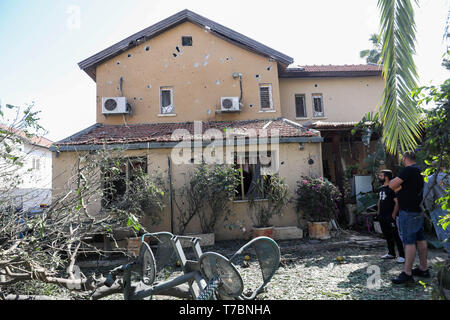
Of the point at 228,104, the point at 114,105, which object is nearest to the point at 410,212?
the point at 228,104

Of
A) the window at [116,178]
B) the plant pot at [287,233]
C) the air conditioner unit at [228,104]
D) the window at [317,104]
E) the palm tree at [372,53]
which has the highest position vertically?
the palm tree at [372,53]

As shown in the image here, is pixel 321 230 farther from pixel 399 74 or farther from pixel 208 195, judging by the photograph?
pixel 399 74

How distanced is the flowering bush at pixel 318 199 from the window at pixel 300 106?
18.0ft

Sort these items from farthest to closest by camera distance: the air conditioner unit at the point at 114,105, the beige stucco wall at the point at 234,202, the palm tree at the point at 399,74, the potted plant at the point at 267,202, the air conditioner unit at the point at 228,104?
the air conditioner unit at the point at 228,104 → the air conditioner unit at the point at 114,105 → the beige stucco wall at the point at 234,202 → the potted plant at the point at 267,202 → the palm tree at the point at 399,74

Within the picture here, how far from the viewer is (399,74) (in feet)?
12.8

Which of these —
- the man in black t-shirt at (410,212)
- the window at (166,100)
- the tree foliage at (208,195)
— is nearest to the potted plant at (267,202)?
the tree foliage at (208,195)

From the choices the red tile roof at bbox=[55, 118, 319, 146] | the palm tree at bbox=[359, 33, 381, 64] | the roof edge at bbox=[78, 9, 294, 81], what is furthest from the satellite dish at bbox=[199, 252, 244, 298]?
the palm tree at bbox=[359, 33, 381, 64]

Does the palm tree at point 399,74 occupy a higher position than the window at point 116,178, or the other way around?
the palm tree at point 399,74

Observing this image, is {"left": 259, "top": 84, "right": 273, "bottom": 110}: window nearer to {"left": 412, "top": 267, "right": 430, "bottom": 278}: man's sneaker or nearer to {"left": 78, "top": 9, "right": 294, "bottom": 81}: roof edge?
{"left": 78, "top": 9, "right": 294, "bottom": 81}: roof edge

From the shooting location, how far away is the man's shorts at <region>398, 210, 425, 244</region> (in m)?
4.42

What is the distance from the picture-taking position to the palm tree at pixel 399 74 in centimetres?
382

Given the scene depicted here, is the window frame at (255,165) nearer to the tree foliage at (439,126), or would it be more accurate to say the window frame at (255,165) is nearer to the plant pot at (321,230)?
the plant pot at (321,230)

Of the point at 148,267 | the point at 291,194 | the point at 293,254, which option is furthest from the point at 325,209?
the point at 148,267

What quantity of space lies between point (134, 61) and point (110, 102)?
2.07m
